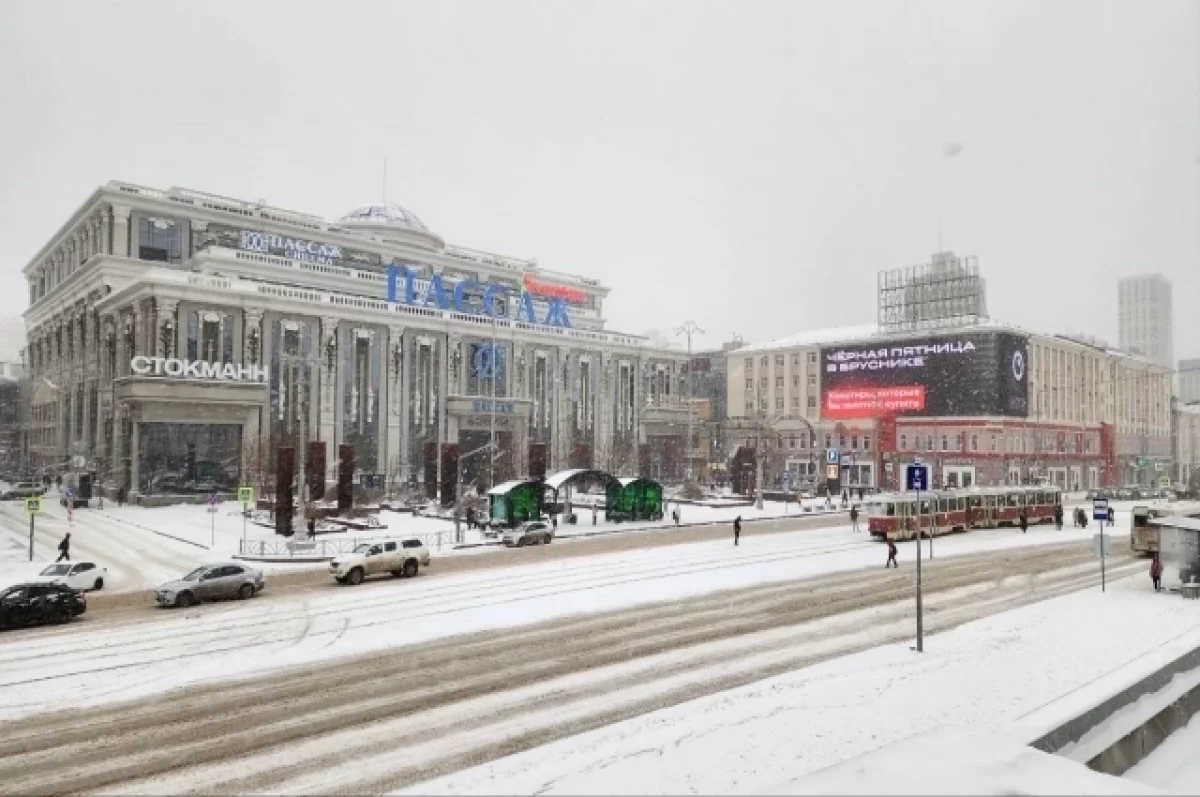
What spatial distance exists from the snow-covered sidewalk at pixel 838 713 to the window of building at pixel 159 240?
84.6m

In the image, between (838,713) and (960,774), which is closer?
(960,774)

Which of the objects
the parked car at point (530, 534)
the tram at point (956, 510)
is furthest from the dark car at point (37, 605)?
the tram at point (956, 510)

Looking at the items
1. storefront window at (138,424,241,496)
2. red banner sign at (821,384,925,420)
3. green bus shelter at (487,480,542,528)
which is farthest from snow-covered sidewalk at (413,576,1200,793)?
red banner sign at (821,384,925,420)

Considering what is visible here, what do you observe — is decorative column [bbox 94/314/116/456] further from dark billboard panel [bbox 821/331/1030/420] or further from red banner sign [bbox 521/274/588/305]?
dark billboard panel [bbox 821/331/1030/420]

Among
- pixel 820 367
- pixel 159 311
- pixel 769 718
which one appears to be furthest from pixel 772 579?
pixel 820 367

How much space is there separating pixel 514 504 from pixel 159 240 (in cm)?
5848

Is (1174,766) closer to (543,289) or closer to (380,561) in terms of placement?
(380,561)

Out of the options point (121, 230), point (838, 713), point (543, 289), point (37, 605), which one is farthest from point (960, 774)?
point (543, 289)

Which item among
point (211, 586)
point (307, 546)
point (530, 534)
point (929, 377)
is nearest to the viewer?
point (211, 586)

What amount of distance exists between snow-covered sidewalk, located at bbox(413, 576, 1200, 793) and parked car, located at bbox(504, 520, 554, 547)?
84.4ft

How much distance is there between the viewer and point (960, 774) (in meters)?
8.05

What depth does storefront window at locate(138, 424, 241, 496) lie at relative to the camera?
6419 centimetres

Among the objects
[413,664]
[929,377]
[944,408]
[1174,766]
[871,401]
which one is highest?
[929,377]

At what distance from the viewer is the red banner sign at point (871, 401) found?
96.8 meters
